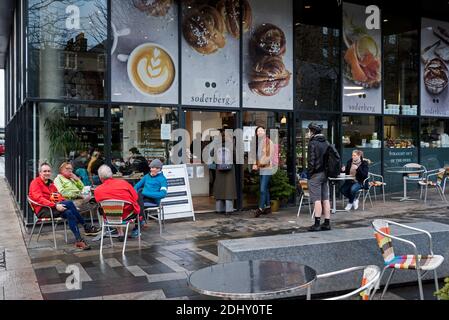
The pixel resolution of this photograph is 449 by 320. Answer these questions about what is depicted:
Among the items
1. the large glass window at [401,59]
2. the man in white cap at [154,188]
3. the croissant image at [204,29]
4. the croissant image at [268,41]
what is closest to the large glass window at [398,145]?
the large glass window at [401,59]

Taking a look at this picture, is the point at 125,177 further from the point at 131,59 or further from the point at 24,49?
the point at 24,49

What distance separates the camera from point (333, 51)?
1195cm

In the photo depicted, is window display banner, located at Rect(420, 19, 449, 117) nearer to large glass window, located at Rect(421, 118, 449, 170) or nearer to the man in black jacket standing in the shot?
large glass window, located at Rect(421, 118, 449, 170)

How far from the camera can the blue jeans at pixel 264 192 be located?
9.75m

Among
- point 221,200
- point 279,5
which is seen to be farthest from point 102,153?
point 279,5

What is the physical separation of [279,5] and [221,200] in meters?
4.57

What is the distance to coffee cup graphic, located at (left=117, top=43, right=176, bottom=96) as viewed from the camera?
9332mm

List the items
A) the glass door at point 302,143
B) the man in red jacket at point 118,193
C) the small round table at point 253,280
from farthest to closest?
the glass door at point 302,143, the man in red jacket at point 118,193, the small round table at point 253,280

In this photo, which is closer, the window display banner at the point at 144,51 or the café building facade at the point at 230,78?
the café building facade at the point at 230,78

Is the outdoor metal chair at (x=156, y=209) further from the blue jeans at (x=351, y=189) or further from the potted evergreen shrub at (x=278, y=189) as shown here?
the blue jeans at (x=351, y=189)

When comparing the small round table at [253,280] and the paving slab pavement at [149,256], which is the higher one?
the small round table at [253,280]

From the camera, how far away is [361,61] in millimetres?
12438

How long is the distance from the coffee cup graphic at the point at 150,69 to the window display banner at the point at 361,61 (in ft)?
15.4

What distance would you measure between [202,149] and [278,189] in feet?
6.18
